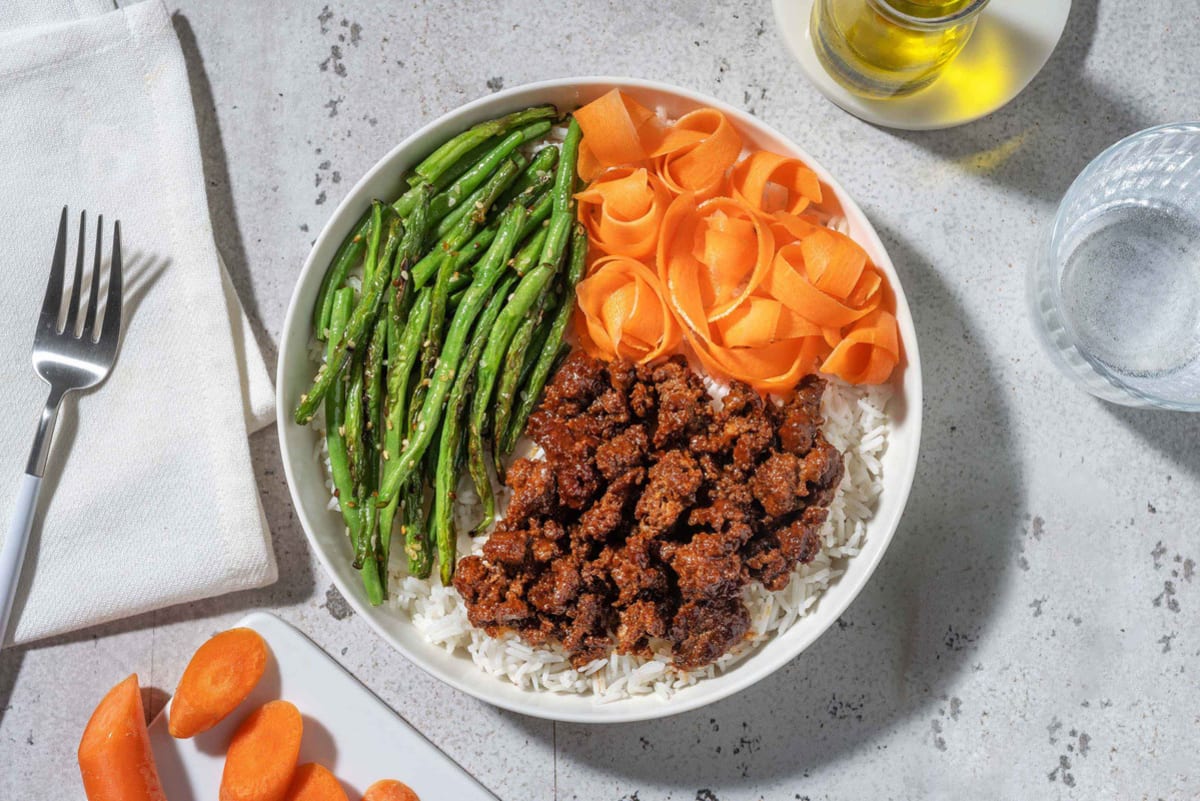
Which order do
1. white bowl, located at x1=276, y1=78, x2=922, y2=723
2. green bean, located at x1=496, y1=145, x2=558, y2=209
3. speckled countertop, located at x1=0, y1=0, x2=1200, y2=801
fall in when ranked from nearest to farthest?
white bowl, located at x1=276, y1=78, x2=922, y2=723, green bean, located at x1=496, y1=145, x2=558, y2=209, speckled countertop, located at x1=0, y1=0, x2=1200, y2=801

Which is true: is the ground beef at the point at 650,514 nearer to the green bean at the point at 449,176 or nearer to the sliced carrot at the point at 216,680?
the green bean at the point at 449,176

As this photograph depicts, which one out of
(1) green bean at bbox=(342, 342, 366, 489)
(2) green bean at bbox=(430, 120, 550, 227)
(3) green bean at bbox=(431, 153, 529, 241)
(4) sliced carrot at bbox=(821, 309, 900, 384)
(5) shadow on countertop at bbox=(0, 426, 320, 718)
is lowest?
(5) shadow on countertop at bbox=(0, 426, 320, 718)

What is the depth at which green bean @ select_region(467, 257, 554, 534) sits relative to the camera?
7.63 ft

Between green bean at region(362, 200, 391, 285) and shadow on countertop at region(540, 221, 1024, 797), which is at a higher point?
green bean at region(362, 200, 391, 285)

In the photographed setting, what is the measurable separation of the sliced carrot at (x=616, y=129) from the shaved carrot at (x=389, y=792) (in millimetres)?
1775

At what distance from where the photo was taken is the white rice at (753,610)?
2385 millimetres

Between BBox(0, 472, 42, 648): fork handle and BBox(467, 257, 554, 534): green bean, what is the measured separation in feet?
4.03

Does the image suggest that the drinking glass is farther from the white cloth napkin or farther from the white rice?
the white cloth napkin

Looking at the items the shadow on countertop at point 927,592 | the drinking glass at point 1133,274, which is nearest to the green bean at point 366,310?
the shadow on countertop at point 927,592

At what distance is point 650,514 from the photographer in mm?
2248

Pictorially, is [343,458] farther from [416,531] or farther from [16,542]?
[16,542]

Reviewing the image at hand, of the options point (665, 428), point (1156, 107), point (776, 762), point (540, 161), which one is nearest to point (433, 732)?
point (776, 762)

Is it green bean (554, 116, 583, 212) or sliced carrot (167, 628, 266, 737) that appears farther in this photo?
sliced carrot (167, 628, 266, 737)

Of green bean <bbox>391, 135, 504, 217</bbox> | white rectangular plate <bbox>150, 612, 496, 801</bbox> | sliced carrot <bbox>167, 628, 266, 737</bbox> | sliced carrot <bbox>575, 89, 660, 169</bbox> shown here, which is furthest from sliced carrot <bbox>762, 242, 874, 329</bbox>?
sliced carrot <bbox>167, 628, 266, 737</bbox>
